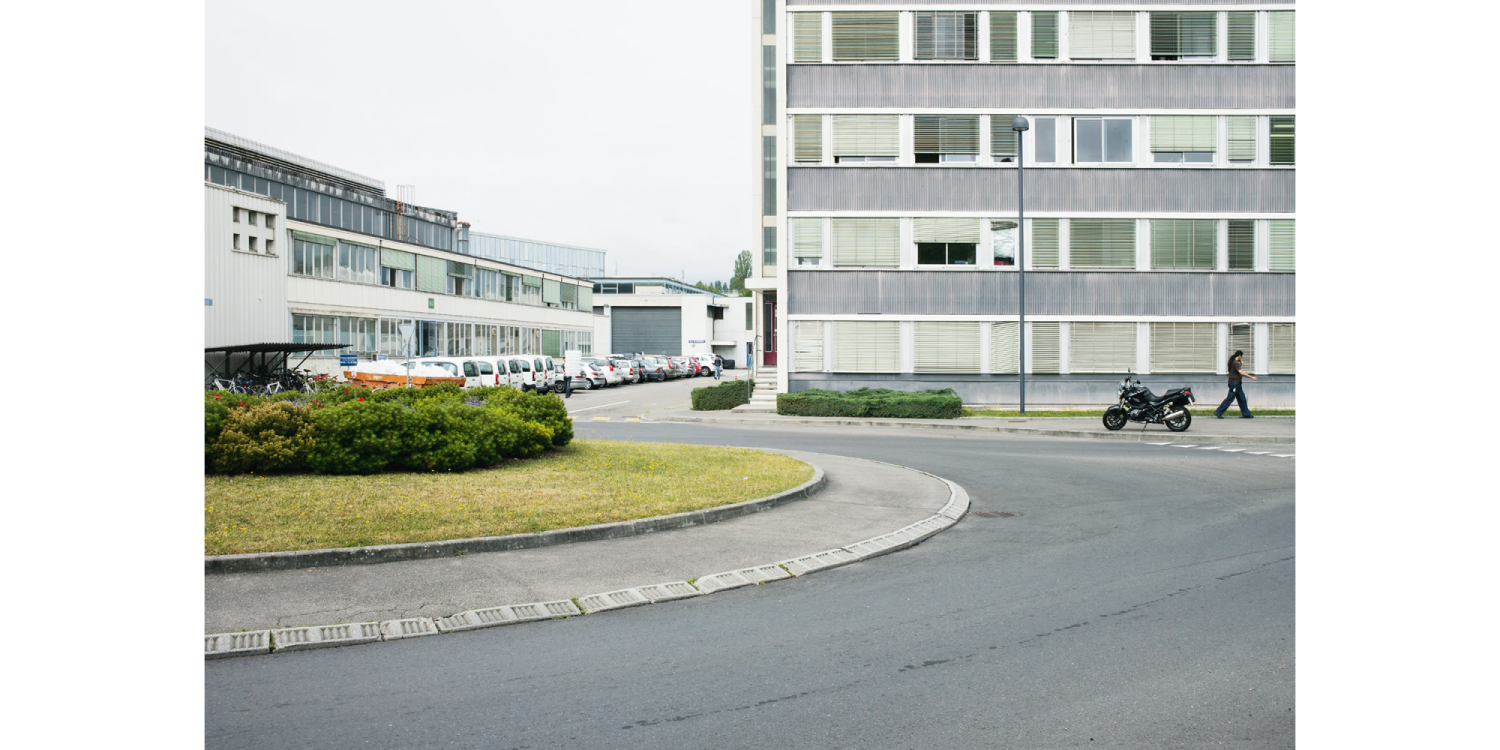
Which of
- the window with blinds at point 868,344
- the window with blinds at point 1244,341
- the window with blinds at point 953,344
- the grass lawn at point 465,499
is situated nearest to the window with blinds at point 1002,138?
the window with blinds at point 953,344

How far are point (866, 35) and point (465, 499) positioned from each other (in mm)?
24428

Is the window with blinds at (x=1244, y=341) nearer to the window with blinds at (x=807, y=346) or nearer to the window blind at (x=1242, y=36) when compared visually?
the window blind at (x=1242, y=36)

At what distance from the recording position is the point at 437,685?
16.8 feet

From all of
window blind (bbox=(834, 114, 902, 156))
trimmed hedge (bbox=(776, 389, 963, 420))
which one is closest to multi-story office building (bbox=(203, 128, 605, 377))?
trimmed hedge (bbox=(776, 389, 963, 420))

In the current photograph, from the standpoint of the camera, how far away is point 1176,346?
3038cm

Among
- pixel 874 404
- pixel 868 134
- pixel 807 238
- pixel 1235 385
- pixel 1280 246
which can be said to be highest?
pixel 868 134

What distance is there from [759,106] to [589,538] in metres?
32.5

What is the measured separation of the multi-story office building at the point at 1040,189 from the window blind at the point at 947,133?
7 centimetres

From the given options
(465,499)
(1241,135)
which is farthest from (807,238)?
(465,499)

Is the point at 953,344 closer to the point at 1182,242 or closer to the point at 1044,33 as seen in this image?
the point at 1182,242

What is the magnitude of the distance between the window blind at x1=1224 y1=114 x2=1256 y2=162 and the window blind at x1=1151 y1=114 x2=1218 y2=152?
45 cm
